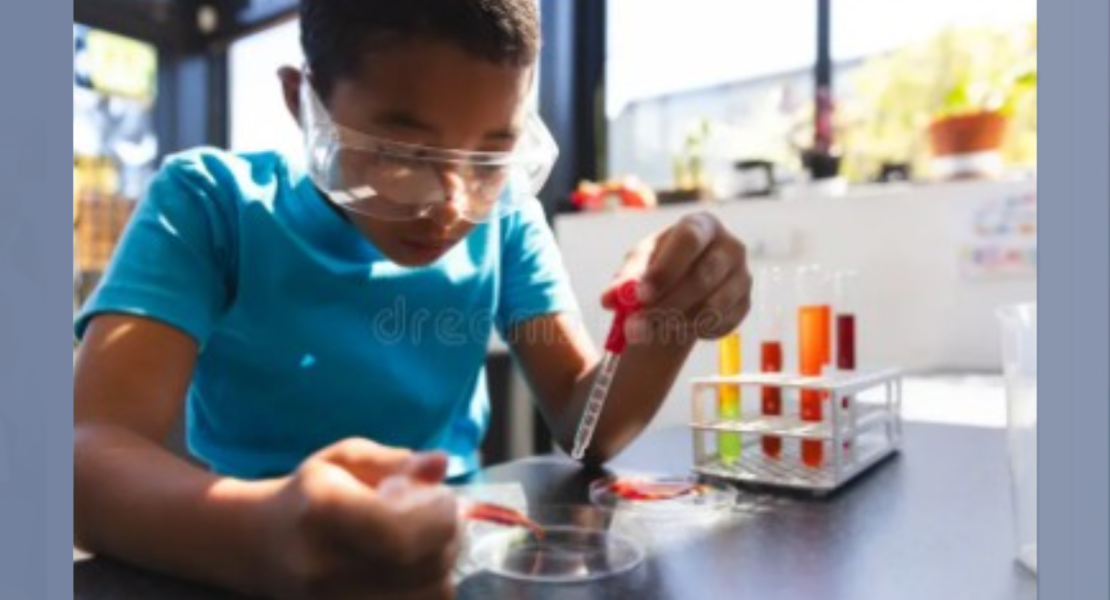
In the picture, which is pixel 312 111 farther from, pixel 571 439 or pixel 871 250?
pixel 871 250

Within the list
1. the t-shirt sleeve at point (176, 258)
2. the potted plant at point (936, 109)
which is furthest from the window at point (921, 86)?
the t-shirt sleeve at point (176, 258)

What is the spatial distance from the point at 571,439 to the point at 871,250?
32.1 inches

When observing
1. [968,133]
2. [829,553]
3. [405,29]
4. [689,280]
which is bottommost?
[829,553]

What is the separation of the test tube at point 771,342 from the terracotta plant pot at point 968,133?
2.75 ft

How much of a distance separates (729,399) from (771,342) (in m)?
0.05

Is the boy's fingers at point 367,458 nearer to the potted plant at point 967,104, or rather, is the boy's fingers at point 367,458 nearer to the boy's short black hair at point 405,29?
the boy's short black hair at point 405,29

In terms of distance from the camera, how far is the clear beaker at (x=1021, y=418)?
0.85 feet

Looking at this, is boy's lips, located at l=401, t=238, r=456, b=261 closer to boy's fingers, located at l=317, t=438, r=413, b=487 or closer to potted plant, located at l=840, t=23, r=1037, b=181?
boy's fingers, located at l=317, t=438, r=413, b=487

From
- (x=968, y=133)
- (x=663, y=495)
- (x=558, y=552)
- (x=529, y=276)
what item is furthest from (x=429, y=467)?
(x=968, y=133)

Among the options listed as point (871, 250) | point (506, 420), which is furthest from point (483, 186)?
point (871, 250)

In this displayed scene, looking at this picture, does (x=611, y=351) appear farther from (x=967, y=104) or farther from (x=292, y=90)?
(x=967, y=104)

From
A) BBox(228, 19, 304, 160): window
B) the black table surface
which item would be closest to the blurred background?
BBox(228, 19, 304, 160): window

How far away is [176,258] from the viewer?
412mm

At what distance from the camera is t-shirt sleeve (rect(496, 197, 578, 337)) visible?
24.4 inches
